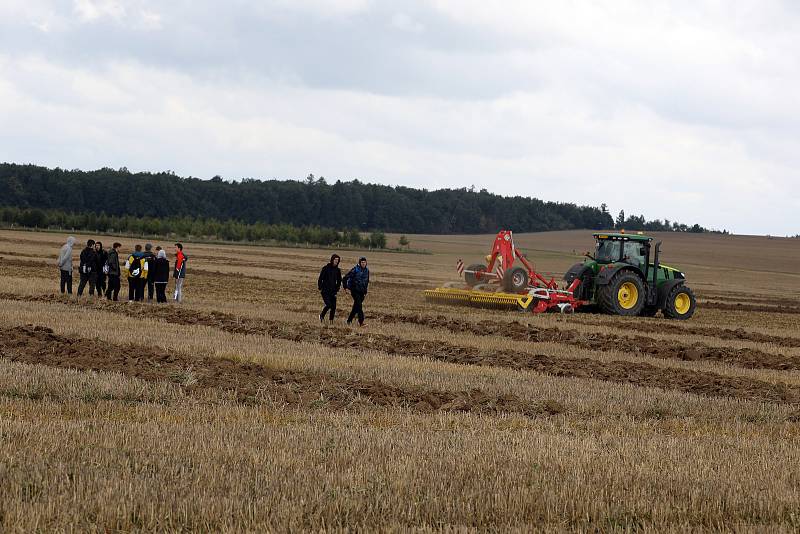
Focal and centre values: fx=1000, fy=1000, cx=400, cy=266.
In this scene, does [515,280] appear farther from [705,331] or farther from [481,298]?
[705,331]

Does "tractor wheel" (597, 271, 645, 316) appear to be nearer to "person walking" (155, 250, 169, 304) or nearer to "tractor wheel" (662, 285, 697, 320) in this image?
"tractor wheel" (662, 285, 697, 320)

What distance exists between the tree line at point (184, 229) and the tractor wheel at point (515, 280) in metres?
61.4

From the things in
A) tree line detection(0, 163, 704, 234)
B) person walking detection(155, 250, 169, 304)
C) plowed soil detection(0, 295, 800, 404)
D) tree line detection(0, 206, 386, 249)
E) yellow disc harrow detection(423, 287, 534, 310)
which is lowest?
plowed soil detection(0, 295, 800, 404)

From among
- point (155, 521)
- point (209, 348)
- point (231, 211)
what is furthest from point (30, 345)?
point (231, 211)

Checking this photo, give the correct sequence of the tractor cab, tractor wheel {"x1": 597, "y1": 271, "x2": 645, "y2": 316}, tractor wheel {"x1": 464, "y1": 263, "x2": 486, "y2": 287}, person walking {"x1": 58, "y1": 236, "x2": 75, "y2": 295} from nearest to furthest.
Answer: person walking {"x1": 58, "y1": 236, "x2": 75, "y2": 295} → tractor wheel {"x1": 597, "y1": 271, "x2": 645, "y2": 316} → the tractor cab → tractor wheel {"x1": 464, "y1": 263, "x2": 486, "y2": 287}

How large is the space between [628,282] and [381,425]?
18.2 metres

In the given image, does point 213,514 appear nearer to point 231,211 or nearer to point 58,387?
point 58,387

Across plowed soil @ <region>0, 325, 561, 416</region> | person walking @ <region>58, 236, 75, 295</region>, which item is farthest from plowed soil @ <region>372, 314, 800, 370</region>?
person walking @ <region>58, 236, 75, 295</region>

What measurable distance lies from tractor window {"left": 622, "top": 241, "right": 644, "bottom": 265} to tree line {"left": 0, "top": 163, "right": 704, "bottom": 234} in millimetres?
101723

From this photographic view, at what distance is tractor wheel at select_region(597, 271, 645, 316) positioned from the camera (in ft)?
84.1

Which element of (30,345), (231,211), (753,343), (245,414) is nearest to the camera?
(245,414)

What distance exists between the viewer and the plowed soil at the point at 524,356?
13.3m

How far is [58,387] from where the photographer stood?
10203 millimetres

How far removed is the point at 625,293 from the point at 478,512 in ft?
68.9
